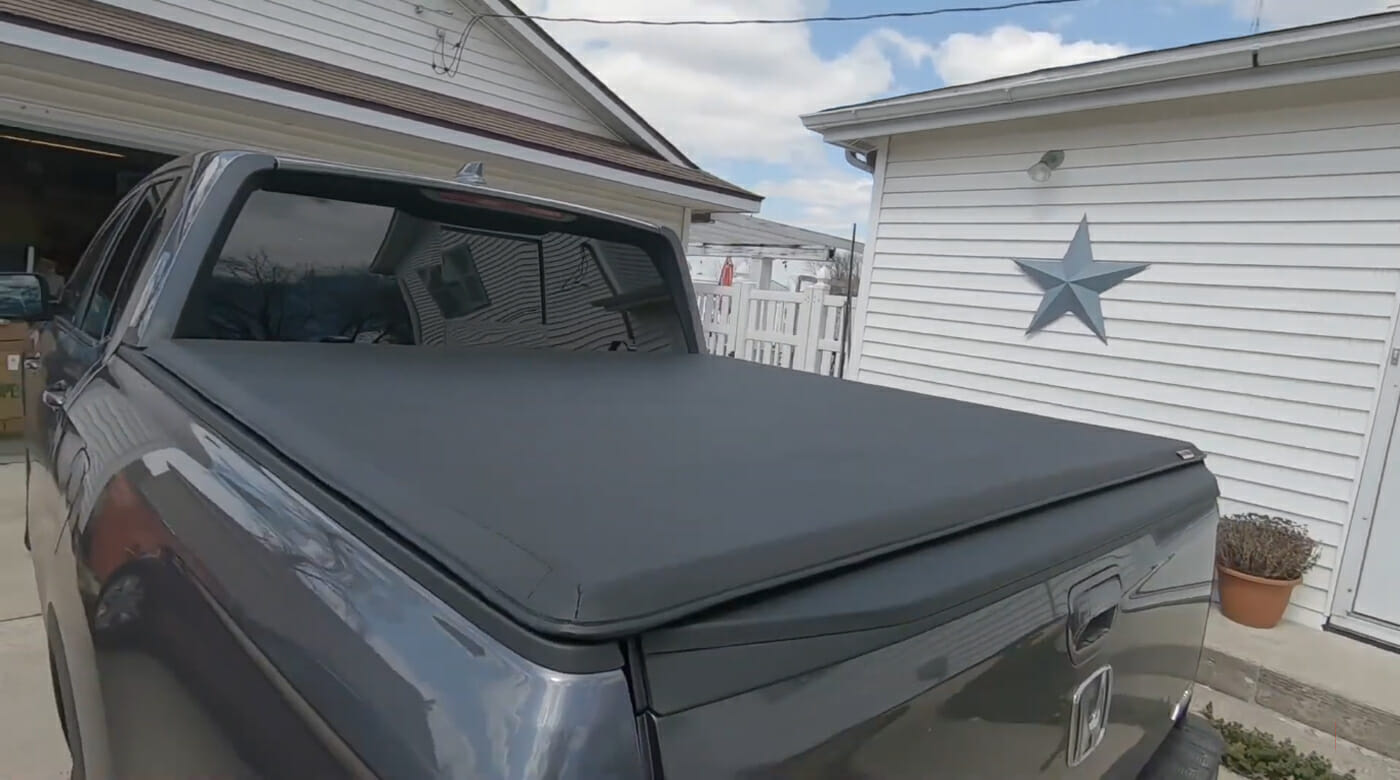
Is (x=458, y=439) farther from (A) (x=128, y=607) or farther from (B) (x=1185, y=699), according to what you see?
(B) (x=1185, y=699)

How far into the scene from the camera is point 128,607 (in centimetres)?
122

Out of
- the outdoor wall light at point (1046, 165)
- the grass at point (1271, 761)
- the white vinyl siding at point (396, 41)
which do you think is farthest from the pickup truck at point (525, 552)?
the white vinyl siding at point (396, 41)

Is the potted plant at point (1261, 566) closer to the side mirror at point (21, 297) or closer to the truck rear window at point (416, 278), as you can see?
the truck rear window at point (416, 278)

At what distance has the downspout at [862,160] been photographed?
700 cm

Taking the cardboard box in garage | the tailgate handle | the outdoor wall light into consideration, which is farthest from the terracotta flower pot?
the cardboard box in garage

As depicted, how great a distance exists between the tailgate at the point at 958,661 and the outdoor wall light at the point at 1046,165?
15.5ft

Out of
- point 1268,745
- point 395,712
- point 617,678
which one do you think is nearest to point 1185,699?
point 617,678

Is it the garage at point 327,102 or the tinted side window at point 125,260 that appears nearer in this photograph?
the tinted side window at point 125,260

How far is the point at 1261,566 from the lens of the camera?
4211mm

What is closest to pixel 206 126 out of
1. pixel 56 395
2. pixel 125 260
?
pixel 125 260

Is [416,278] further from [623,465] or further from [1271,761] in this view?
[1271,761]

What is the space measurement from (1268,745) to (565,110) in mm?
8552

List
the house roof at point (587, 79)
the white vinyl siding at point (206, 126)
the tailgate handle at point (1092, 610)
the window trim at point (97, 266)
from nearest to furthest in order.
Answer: the tailgate handle at point (1092, 610) → the window trim at point (97, 266) → the white vinyl siding at point (206, 126) → the house roof at point (587, 79)

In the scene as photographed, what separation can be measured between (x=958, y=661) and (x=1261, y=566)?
169 inches
